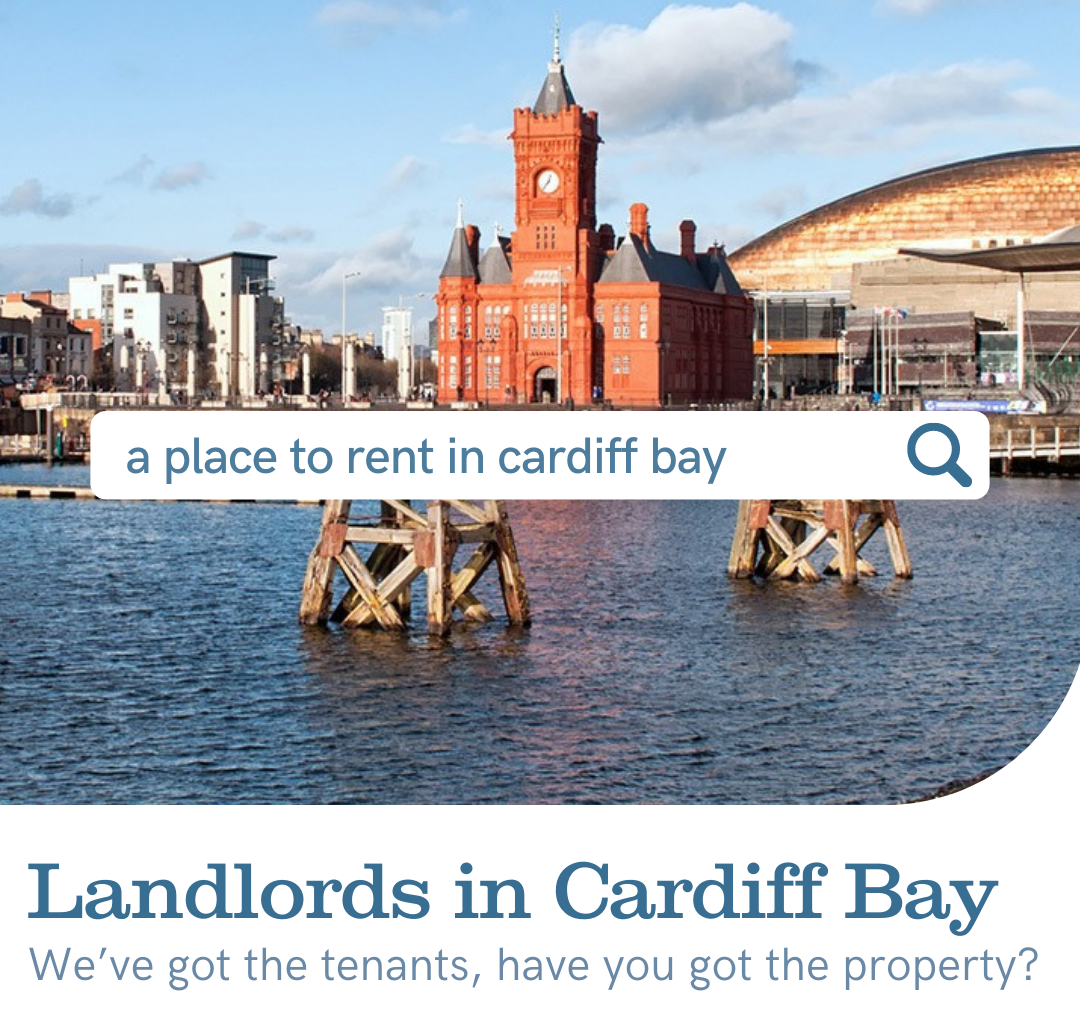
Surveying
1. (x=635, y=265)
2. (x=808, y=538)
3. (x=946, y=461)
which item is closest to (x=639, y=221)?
(x=635, y=265)

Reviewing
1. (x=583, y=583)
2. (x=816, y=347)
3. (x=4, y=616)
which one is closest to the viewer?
(x=4, y=616)

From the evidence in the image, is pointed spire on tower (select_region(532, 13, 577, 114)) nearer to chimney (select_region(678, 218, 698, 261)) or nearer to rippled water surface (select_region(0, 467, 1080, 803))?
chimney (select_region(678, 218, 698, 261))

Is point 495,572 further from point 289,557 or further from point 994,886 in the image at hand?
point 994,886

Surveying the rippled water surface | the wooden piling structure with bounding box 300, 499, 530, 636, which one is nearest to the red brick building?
the rippled water surface

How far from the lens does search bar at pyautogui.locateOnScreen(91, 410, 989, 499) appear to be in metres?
7.78

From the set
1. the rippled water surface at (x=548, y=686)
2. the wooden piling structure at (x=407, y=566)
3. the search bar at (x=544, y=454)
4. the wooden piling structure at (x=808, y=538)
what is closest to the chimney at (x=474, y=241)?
the rippled water surface at (x=548, y=686)

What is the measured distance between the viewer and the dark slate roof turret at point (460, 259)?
157m

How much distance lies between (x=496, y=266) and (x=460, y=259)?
10.0 feet

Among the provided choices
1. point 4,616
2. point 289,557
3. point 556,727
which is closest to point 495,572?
point 289,557

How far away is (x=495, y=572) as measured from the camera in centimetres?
5188

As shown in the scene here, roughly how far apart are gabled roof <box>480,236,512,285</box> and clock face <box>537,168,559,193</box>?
28.1ft

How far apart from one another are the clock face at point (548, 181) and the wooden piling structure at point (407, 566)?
112149mm

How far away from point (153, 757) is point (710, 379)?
A: 139978mm

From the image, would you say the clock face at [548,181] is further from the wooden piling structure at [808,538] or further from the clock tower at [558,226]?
the wooden piling structure at [808,538]
